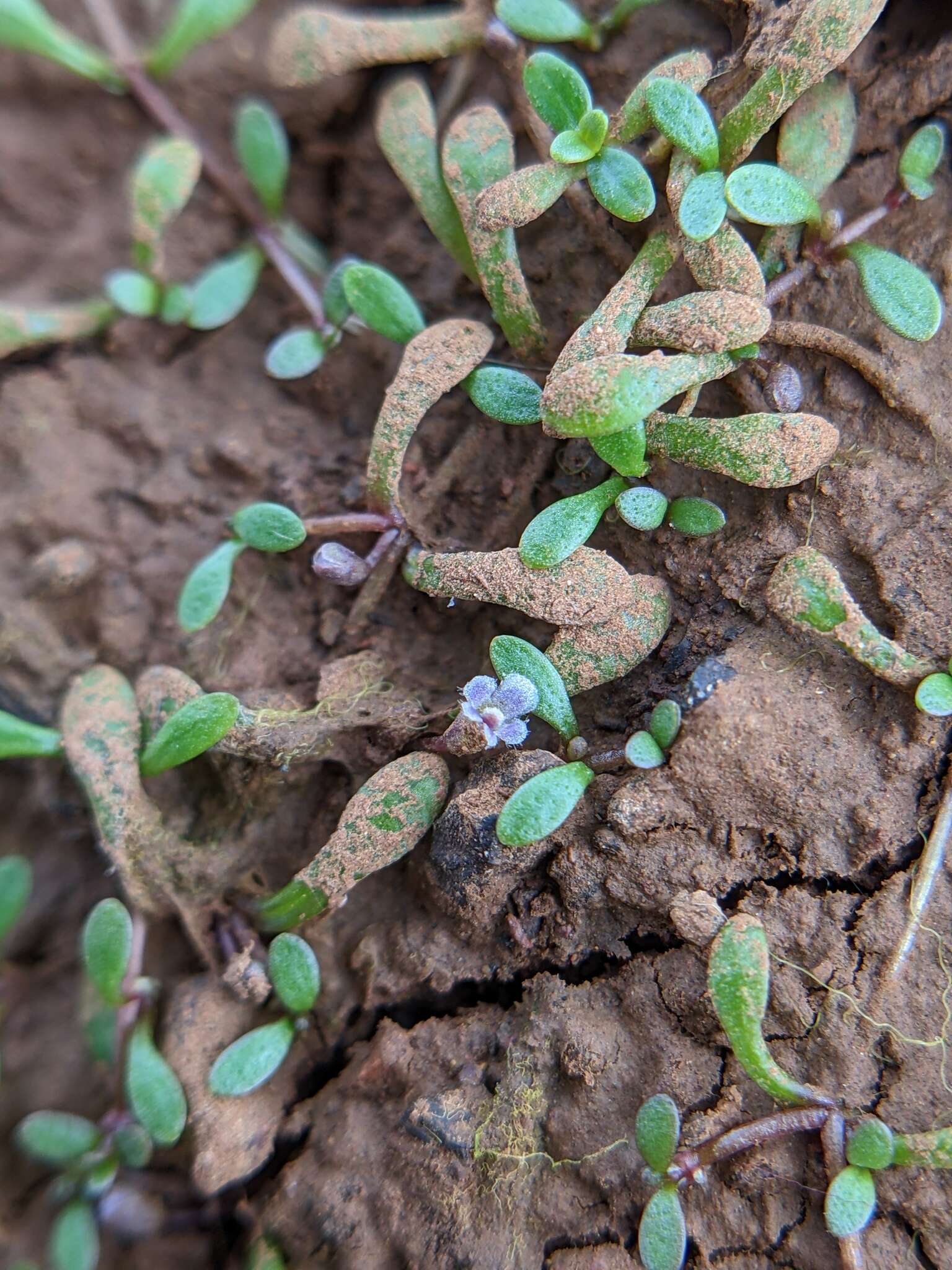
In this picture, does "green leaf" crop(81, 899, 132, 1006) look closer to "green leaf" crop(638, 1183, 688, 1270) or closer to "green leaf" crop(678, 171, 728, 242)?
"green leaf" crop(638, 1183, 688, 1270)

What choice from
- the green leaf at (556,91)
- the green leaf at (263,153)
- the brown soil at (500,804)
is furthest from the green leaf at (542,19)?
the green leaf at (263,153)

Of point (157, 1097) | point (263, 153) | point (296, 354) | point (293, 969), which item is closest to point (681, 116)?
point (296, 354)

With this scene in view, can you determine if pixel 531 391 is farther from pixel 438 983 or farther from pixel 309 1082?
pixel 309 1082

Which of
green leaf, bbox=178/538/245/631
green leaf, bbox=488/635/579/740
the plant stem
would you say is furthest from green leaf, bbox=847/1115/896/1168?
the plant stem

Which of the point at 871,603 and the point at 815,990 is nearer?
the point at 815,990

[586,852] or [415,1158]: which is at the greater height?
[586,852]

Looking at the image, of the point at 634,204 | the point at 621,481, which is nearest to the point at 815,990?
the point at 621,481
